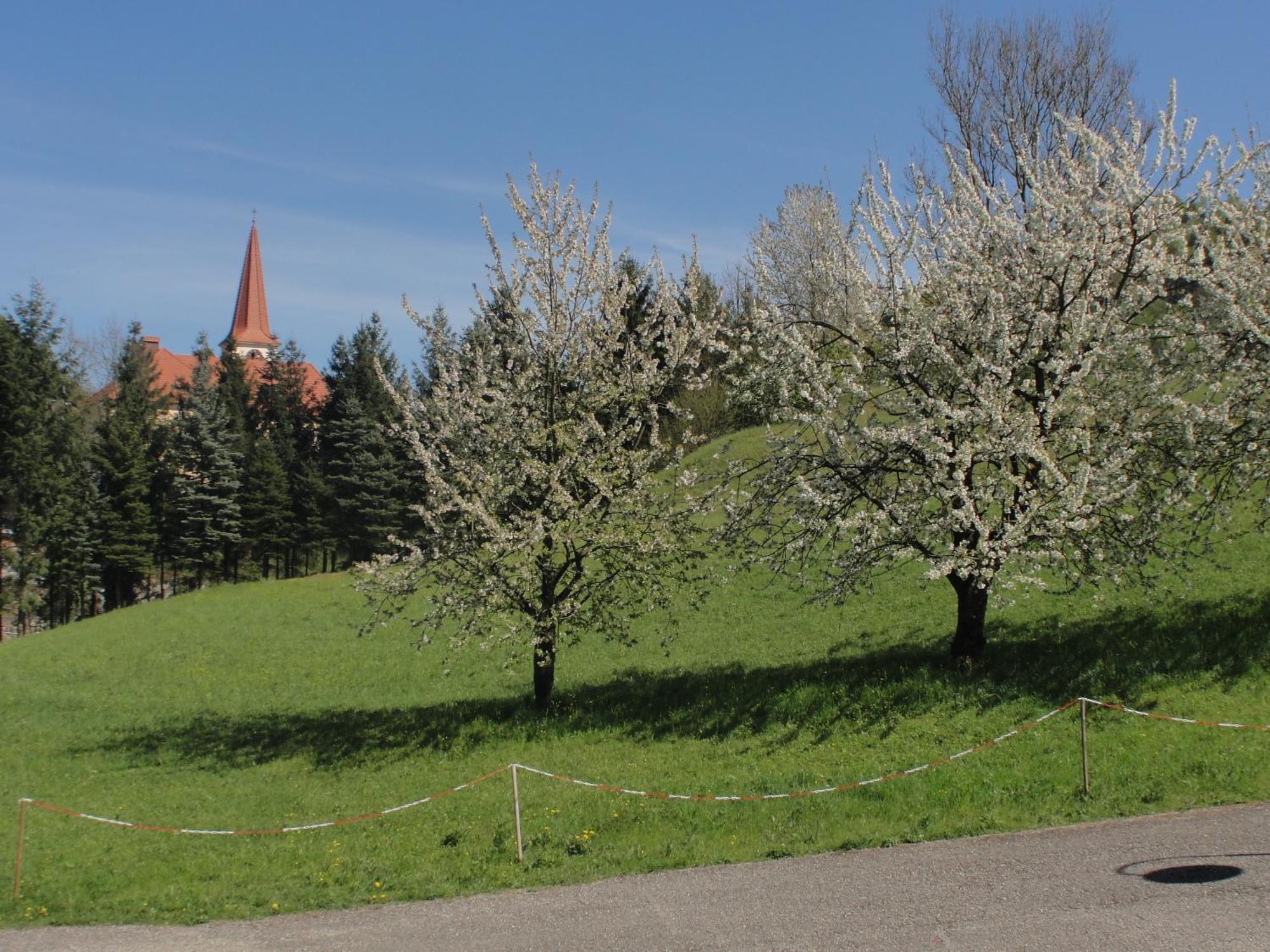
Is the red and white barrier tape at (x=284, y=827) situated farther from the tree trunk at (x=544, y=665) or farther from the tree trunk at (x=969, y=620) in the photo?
the tree trunk at (x=969, y=620)

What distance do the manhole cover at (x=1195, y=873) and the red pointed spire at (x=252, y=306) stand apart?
420ft

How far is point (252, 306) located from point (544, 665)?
121m

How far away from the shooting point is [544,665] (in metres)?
17.6

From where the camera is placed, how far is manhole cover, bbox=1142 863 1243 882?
848 cm

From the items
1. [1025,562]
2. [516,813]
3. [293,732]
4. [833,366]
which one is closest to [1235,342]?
[1025,562]

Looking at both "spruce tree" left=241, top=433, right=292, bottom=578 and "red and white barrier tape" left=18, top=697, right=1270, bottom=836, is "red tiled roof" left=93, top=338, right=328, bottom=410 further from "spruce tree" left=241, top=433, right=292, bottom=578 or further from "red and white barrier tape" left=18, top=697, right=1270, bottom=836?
"red and white barrier tape" left=18, top=697, right=1270, bottom=836

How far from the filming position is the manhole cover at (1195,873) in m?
8.48

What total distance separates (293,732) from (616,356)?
10.1 meters

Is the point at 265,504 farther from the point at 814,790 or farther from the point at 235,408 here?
the point at 814,790

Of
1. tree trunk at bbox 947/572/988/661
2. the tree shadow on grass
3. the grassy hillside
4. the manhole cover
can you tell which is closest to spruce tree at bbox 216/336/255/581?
the grassy hillside

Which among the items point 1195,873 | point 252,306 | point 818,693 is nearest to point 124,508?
point 818,693

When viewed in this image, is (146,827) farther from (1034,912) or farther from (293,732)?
(1034,912)

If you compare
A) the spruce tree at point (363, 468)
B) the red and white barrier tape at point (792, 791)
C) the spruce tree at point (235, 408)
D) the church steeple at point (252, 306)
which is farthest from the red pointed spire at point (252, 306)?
the red and white barrier tape at point (792, 791)

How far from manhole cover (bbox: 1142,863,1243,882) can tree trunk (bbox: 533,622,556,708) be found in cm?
1012
